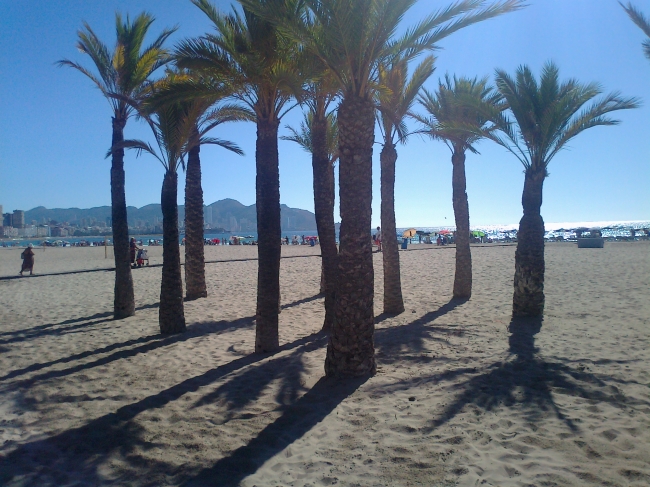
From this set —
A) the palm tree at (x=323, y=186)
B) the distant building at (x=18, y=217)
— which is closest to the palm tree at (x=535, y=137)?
the palm tree at (x=323, y=186)

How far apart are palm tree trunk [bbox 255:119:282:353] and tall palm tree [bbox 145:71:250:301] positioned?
103 centimetres

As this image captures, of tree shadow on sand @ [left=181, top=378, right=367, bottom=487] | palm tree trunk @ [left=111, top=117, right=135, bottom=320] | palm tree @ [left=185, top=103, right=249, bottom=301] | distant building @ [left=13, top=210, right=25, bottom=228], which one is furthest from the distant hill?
tree shadow on sand @ [left=181, top=378, right=367, bottom=487]

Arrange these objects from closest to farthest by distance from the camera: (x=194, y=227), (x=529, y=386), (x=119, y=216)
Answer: (x=529, y=386) < (x=119, y=216) < (x=194, y=227)

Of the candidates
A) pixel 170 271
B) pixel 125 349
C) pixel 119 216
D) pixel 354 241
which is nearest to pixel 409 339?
pixel 354 241

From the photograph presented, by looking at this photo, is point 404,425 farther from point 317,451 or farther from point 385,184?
point 385,184

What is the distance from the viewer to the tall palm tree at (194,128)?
24.4 ft

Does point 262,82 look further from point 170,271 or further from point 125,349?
point 125,349

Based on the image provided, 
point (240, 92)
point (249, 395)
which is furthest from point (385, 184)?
point (249, 395)

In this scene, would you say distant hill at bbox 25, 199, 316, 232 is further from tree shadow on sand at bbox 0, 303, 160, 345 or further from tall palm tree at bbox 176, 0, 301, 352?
tall palm tree at bbox 176, 0, 301, 352

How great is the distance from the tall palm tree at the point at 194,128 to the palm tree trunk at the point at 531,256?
5.62 m

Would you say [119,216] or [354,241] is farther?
[119,216]

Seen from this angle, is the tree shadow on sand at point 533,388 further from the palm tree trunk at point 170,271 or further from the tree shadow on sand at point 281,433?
the palm tree trunk at point 170,271

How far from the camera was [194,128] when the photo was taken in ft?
32.6

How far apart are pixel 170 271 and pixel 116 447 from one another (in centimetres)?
488
